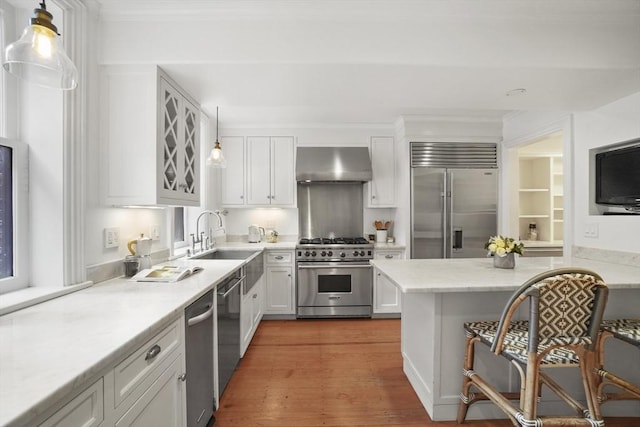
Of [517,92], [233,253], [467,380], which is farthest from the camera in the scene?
[233,253]

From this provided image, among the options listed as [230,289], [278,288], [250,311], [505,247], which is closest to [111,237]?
[230,289]

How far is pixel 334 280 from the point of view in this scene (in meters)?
3.65

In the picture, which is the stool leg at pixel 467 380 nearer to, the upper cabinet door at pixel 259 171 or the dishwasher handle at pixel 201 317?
the dishwasher handle at pixel 201 317

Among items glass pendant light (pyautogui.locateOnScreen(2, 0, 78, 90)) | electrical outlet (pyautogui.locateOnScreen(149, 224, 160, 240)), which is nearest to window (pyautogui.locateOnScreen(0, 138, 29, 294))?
glass pendant light (pyautogui.locateOnScreen(2, 0, 78, 90))

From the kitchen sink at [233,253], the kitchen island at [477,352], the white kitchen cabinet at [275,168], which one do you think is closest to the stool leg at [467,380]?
the kitchen island at [477,352]

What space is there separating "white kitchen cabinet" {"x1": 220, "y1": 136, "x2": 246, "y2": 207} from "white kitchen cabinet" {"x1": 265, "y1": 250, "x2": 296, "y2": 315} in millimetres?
964

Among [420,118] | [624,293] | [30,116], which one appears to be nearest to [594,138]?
[624,293]

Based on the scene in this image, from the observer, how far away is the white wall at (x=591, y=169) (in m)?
2.29

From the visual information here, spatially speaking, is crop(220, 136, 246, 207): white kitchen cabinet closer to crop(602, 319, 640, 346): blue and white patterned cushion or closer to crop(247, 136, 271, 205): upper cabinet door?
crop(247, 136, 271, 205): upper cabinet door

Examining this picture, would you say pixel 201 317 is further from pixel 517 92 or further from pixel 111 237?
pixel 517 92

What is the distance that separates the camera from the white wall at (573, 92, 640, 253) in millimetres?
2289

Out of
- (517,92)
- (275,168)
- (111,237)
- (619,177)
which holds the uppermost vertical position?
(517,92)

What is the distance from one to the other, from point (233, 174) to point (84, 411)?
336 centimetres

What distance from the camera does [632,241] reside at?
7.46ft
